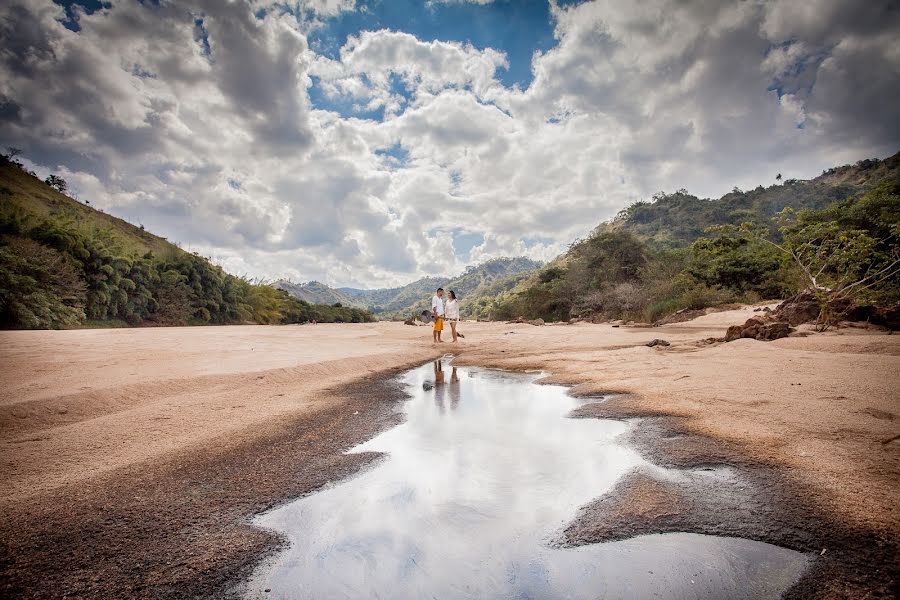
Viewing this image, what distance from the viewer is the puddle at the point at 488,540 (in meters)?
1.76

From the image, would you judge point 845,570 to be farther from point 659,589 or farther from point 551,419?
point 551,419

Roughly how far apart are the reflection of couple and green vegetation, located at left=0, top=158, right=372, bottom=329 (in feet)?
49.7

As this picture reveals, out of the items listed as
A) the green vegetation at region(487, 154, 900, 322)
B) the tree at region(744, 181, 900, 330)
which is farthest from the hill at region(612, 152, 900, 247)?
the tree at region(744, 181, 900, 330)

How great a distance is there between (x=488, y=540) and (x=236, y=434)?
2894 mm

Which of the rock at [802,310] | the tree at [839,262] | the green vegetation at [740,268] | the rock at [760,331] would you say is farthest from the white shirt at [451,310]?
the rock at [802,310]

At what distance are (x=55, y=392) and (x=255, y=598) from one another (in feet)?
16.4

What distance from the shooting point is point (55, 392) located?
4.69 m

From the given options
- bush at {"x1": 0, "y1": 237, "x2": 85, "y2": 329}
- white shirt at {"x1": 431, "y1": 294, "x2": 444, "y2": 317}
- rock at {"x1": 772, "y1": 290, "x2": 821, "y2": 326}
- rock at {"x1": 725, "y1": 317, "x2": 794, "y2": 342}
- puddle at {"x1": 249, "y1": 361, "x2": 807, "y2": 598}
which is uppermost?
bush at {"x1": 0, "y1": 237, "x2": 85, "y2": 329}

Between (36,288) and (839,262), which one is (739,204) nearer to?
(839,262)

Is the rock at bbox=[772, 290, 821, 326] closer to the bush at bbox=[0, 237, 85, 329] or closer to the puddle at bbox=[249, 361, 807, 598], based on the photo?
the puddle at bbox=[249, 361, 807, 598]

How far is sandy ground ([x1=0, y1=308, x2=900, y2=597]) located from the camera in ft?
6.56

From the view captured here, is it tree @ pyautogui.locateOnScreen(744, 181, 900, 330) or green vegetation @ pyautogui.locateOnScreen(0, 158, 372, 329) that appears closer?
tree @ pyautogui.locateOnScreen(744, 181, 900, 330)

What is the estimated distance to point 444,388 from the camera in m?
6.52

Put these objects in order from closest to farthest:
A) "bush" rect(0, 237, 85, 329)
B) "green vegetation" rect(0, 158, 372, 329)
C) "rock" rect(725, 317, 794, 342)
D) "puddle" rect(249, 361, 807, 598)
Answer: "puddle" rect(249, 361, 807, 598), "rock" rect(725, 317, 794, 342), "bush" rect(0, 237, 85, 329), "green vegetation" rect(0, 158, 372, 329)
